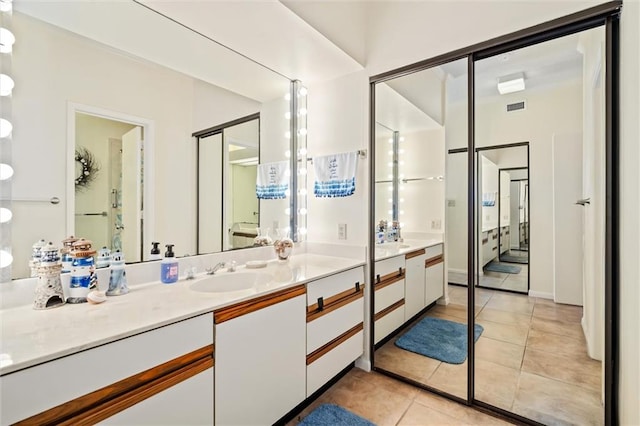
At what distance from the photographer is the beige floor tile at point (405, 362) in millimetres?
2086

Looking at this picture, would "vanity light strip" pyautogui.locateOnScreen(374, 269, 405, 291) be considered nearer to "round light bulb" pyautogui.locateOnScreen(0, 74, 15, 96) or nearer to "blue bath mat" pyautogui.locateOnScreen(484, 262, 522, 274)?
"blue bath mat" pyautogui.locateOnScreen(484, 262, 522, 274)

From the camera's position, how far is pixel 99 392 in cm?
89

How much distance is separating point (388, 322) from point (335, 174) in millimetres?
1251

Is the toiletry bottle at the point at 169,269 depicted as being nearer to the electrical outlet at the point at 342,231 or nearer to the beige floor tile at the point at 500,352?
the electrical outlet at the point at 342,231

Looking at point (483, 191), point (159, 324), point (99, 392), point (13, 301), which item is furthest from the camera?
point (483, 191)

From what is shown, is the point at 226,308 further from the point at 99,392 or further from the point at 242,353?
the point at 99,392

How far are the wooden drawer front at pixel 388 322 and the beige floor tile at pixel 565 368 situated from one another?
0.84 m

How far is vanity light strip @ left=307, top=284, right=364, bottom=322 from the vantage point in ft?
5.66

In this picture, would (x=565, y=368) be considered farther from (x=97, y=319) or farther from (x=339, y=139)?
(x=97, y=319)

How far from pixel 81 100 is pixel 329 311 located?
170 cm

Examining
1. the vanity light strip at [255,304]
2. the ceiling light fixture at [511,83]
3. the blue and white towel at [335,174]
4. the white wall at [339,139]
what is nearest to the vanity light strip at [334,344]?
the vanity light strip at [255,304]

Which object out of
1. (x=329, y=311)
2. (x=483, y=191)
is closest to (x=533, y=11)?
(x=483, y=191)

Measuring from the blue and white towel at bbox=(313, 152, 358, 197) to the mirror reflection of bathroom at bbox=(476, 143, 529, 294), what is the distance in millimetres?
875

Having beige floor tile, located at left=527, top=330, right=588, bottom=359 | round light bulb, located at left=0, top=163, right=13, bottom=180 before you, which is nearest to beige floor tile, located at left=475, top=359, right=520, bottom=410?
beige floor tile, located at left=527, top=330, right=588, bottom=359
